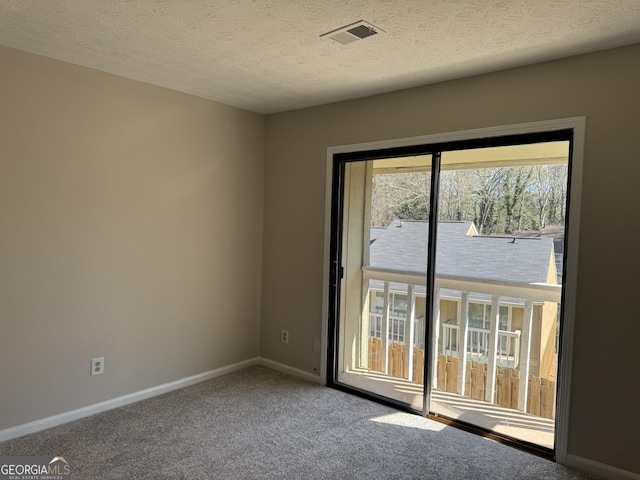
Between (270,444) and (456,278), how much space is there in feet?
5.42

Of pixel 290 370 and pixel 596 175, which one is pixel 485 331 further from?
pixel 290 370

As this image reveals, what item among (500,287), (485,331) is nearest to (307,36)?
(500,287)

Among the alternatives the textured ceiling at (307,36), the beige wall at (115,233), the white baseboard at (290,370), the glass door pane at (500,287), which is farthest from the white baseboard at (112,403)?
the textured ceiling at (307,36)

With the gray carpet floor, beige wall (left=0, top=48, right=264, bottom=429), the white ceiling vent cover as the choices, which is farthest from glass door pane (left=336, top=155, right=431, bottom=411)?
the white ceiling vent cover

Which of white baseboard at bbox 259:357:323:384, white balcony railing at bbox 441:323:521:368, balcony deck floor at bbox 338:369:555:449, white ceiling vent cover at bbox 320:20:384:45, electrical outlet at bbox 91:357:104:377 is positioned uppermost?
white ceiling vent cover at bbox 320:20:384:45

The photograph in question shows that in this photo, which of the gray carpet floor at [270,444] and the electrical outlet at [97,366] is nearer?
the gray carpet floor at [270,444]

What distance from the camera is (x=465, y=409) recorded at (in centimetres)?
312

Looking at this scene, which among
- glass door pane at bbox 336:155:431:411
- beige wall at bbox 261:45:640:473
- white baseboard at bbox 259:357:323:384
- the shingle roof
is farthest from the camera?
white baseboard at bbox 259:357:323:384

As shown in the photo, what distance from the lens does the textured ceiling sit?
1986 mm

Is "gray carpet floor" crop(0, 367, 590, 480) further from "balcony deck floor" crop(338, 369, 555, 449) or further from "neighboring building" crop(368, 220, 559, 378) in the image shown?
"neighboring building" crop(368, 220, 559, 378)

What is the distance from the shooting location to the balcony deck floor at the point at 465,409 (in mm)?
2822

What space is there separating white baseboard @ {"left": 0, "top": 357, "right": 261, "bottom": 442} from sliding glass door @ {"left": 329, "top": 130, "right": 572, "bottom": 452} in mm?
987

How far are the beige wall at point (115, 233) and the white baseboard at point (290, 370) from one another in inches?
9.0

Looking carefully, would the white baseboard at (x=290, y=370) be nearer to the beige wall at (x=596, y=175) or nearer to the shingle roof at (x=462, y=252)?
the shingle roof at (x=462, y=252)
